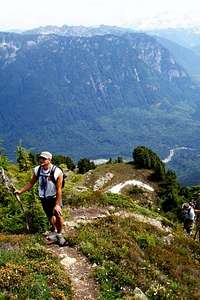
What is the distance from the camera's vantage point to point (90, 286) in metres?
16.2

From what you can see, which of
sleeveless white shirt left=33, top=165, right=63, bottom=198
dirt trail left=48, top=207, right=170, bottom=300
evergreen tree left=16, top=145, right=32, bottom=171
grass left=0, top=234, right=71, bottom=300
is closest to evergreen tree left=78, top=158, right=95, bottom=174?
evergreen tree left=16, top=145, right=32, bottom=171

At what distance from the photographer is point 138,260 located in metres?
18.4

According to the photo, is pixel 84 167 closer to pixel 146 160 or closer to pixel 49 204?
pixel 146 160

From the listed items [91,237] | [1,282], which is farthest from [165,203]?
[1,282]

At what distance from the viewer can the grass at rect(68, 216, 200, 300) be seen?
1656cm

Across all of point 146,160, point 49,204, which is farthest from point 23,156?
point 146,160

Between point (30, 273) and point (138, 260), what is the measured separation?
14.5ft

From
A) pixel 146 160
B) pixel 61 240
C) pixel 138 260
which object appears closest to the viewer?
pixel 138 260

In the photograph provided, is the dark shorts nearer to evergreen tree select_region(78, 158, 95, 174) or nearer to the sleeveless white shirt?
the sleeveless white shirt

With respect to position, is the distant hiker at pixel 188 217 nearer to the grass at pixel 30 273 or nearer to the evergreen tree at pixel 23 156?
the evergreen tree at pixel 23 156

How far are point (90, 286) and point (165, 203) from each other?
62.9 m

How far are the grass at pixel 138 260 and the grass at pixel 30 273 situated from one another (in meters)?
1.41

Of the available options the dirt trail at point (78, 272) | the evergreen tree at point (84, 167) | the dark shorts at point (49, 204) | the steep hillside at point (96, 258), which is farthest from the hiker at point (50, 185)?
the evergreen tree at point (84, 167)

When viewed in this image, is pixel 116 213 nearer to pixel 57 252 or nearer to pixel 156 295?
pixel 57 252
